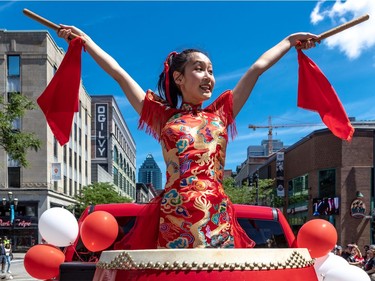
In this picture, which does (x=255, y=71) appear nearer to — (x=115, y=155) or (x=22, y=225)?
(x=22, y=225)

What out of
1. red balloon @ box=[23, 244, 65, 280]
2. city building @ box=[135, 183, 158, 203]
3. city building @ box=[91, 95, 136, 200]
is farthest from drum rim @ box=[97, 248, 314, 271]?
city building @ box=[135, 183, 158, 203]

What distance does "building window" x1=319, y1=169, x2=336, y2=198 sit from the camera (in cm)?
3850

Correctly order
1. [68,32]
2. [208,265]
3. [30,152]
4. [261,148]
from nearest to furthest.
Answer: [208,265], [68,32], [30,152], [261,148]

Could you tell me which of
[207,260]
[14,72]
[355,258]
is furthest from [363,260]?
[14,72]

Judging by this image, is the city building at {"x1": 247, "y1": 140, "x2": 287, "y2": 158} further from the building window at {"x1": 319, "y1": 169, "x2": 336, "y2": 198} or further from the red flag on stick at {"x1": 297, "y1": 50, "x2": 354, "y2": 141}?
the red flag on stick at {"x1": 297, "y1": 50, "x2": 354, "y2": 141}

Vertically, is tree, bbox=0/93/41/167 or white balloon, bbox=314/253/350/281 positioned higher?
tree, bbox=0/93/41/167

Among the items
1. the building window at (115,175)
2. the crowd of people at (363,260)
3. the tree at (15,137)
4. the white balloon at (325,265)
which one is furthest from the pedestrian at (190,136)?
the building window at (115,175)

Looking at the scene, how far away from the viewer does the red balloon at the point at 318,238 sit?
2.72 meters

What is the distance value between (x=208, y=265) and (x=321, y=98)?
1346 mm

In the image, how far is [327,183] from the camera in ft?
129

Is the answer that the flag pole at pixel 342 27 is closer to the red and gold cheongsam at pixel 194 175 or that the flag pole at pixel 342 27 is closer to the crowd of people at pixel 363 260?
the red and gold cheongsam at pixel 194 175

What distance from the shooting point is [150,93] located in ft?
8.63

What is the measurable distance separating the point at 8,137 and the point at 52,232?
→ 16985 mm

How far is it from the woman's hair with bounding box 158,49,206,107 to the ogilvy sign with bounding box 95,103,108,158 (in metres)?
76.8
